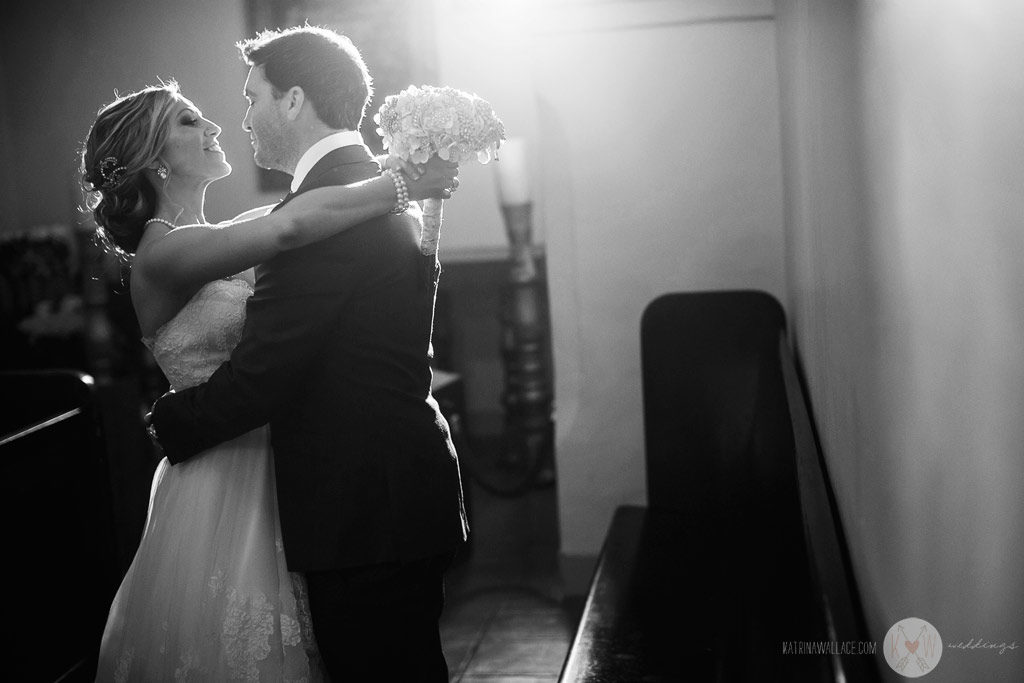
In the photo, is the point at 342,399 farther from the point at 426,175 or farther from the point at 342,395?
the point at 426,175

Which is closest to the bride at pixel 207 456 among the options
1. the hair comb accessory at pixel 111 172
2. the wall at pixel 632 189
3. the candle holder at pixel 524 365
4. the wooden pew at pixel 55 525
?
the hair comb accessory at pixel 111 172

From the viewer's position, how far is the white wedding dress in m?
1.89

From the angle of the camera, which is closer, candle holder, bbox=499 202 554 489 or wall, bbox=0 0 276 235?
candle holder, bbox=499 202 554 489

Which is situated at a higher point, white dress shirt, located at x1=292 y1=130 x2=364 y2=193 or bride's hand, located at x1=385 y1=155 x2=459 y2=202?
white dress shirt, located at x1=292 y1=130 x2=364 y2=193

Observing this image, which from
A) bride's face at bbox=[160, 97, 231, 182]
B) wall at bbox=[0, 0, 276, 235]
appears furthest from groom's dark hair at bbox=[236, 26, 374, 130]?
wall at bbox=[0, 0, 276, 235]

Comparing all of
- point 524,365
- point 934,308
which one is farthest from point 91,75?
Answer: point 934,308

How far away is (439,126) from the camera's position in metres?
1.73

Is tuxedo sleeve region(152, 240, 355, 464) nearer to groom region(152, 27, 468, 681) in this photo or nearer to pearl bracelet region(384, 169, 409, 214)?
groom region(152, 27, 468, 681)

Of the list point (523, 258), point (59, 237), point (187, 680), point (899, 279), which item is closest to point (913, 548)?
point (899, 279)

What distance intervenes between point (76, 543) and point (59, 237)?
12.0 feet

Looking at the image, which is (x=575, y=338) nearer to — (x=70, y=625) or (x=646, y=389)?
(x=646, y=389)

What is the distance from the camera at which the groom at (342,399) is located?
5.74 feet

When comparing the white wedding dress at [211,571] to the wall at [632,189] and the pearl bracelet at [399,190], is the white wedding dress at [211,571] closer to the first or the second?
the pearl bracelet at [399,190]

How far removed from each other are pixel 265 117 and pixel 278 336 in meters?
0.43
